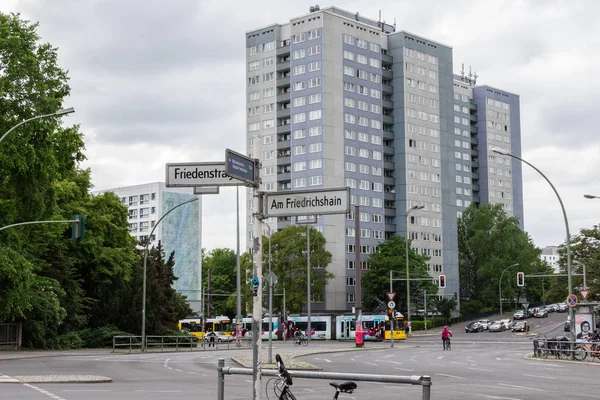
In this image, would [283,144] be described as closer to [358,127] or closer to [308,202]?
[358,127]

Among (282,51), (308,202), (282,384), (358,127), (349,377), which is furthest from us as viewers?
(282,51)

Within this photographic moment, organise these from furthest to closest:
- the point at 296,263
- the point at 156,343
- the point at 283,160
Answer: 1. the point at 283,160
2. the point at 296,263
3. the point at 156,343

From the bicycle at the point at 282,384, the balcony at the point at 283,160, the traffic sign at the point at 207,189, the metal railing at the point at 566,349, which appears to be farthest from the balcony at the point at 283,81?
the bicycle at the point at 282,384

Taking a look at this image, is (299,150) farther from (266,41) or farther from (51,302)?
(51,302)

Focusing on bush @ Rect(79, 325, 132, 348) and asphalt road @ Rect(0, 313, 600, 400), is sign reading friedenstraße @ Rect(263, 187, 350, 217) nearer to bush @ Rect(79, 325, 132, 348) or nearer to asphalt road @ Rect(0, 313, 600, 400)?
asphalt road @ Rect(0, 313, 600, 400)

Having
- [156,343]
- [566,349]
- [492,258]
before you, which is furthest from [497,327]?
[566,349]

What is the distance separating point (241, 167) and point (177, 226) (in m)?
150

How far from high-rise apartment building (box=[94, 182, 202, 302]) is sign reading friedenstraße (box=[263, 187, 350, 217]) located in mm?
144536

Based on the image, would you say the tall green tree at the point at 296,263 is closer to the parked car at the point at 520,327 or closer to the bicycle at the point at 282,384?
the parked car at the point at 520,327

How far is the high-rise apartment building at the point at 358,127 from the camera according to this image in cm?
11375

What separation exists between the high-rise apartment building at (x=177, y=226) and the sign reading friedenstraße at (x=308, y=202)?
144536mm

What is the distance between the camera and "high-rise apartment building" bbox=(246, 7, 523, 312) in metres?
114

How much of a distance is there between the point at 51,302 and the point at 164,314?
1095cm

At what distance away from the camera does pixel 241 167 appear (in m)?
9.42
